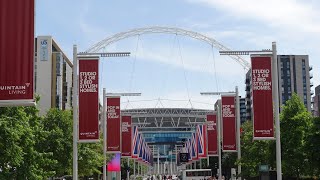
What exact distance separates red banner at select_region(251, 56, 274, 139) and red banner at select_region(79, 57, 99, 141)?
9172 mm

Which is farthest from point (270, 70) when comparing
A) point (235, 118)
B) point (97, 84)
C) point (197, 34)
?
point (197, 34)

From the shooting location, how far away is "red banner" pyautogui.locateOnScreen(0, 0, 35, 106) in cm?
Result: 1588

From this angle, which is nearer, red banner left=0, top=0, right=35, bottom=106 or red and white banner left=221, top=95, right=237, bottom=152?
red banner left=0, top=0, right=35, bottom=106

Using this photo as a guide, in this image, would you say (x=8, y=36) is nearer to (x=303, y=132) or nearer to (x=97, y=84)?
(x=97, y=84)

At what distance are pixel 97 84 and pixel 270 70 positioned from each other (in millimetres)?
10181

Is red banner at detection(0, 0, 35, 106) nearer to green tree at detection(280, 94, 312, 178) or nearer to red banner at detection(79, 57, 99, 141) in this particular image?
red banner at detection(79, 57, 99, 141)

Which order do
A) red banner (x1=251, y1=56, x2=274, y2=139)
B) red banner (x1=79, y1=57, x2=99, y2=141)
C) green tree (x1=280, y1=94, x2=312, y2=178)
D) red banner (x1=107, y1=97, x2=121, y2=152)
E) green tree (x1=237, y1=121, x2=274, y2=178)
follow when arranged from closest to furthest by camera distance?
red banner (x1=79, y1=57, x2=99, y2=141)
red banner (x1=251, y1=56, x2=274, y2=139)
red banner (x1=107, y1=97, x2=121, y2=152)
green tree (x1=280, y1=94, x2=312, y2=178)
green tree (x1=237, y1=121, x2=274, y2=178)

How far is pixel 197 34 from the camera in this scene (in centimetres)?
11438

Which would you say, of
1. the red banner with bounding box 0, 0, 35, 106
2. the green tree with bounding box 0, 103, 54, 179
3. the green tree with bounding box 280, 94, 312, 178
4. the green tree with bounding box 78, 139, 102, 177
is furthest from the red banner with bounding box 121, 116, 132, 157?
the red banner with bounding box 0, 0, 35, 106

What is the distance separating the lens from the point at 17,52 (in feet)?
52.7

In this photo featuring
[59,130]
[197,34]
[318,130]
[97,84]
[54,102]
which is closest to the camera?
[97,84]

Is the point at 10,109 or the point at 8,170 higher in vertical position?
the point at 10,109

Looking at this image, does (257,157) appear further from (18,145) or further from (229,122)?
(18,145)

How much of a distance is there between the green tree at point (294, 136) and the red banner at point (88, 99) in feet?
85.6
